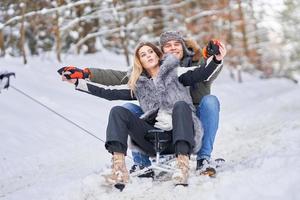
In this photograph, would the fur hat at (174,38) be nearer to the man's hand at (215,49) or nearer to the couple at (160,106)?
the couple at (160,106)

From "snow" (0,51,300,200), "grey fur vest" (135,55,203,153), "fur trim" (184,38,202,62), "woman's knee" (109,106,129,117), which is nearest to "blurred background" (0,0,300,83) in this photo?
"snow" (0,51,300,200)

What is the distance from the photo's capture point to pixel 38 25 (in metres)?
12.0

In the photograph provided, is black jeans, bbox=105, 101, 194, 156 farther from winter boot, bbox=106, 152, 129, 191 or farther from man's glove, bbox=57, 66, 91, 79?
man's glove, bbox=57, 66, 91, 79

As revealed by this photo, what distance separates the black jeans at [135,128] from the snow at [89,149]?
0.28 metres

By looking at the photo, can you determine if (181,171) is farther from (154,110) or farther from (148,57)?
(148,57)

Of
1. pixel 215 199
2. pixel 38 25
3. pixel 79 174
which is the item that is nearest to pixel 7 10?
pixel 38 25

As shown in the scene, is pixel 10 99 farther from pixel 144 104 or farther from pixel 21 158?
pixel 144 104

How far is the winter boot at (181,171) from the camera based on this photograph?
3.65 metres

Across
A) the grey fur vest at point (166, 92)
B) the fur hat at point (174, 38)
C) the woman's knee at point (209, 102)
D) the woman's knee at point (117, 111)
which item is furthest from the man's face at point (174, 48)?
the woman's knee at point (117, 111)

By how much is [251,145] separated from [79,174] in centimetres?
204

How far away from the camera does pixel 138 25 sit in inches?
593

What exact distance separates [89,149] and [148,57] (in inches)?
99.1

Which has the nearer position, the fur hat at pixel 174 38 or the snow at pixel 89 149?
the snow at pixel 89 149

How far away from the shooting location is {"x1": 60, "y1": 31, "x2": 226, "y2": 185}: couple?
12.5 ft
